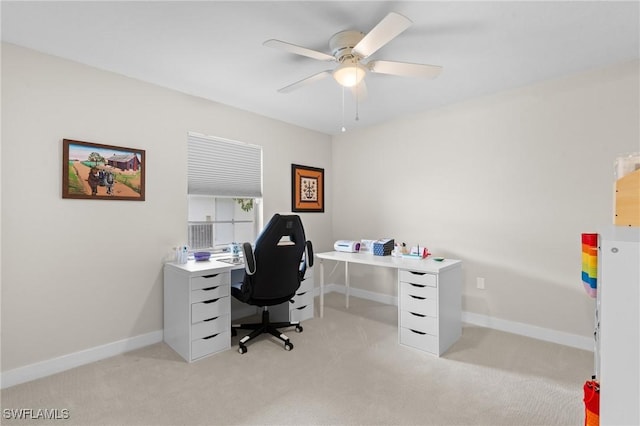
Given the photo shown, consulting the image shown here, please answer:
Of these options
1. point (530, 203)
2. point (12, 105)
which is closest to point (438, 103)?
point (530, 203)

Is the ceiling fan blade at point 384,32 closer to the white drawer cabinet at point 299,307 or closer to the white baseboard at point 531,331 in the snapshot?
the white drawer cabinet at point 299,307

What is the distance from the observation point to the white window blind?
3.21m

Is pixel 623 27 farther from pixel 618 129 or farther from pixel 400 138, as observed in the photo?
pixel 400 138

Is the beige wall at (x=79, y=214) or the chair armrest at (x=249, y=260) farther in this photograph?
the chair armrest at (x=249, y=260)

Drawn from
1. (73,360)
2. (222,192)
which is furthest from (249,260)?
(73,360)

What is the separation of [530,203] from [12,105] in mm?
4323

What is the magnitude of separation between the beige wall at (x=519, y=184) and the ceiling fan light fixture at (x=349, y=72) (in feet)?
5.60

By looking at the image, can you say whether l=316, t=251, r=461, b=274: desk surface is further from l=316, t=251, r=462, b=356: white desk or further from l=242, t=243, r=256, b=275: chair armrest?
l=242, t=243, r=256, b=275: chair armrest

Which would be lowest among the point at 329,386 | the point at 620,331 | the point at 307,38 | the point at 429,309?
the point at 329,386

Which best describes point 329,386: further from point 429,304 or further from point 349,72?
point 349,72

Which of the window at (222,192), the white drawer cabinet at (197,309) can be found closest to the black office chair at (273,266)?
the white drawer cabinet at (197,309)

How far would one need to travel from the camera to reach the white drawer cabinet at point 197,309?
2.52 m

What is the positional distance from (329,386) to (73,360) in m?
2.03

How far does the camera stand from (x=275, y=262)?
8.58 feet
